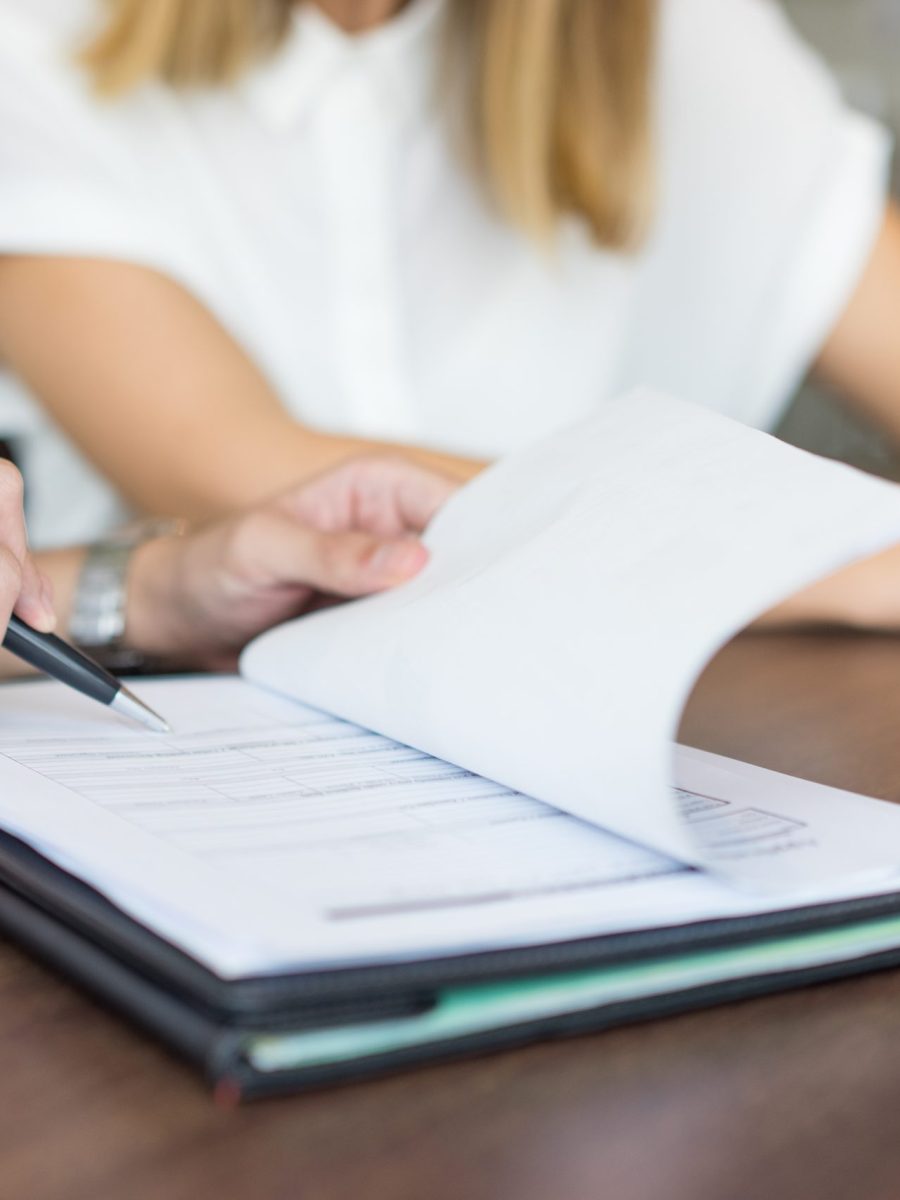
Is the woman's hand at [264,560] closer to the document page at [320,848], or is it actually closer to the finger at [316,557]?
the finger at [316,557]

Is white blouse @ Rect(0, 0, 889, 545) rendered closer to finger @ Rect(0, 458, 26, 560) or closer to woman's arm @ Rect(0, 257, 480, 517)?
woman's arm @ Rect(0, 257, 480, 517)

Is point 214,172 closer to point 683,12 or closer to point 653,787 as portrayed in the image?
point 683,12

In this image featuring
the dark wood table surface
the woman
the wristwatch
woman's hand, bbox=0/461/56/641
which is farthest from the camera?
the wristwatch

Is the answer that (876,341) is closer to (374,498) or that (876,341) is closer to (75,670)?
(374,498)

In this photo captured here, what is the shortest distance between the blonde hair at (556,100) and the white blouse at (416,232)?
0.04 m

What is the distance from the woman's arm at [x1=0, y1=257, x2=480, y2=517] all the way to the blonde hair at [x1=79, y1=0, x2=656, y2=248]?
26cm

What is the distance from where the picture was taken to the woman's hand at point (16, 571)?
439mm

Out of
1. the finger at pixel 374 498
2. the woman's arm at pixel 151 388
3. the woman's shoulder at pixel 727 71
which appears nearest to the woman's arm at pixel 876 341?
the woman's shoulder at pixel 727 71

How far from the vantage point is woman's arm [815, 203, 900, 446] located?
47.9 inches

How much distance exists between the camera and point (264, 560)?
607 millimetres

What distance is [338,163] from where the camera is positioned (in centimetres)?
110

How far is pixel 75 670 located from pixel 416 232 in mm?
Answer: 791

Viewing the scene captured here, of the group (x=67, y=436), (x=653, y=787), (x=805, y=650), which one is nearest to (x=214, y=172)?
(x=67, y=436)

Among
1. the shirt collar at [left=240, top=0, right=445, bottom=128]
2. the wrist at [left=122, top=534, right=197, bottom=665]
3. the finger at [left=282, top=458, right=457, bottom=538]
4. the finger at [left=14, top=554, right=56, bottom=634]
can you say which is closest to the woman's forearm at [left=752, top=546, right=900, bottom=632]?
the finger at [left=282, top=458, right=457, bottom=538]
